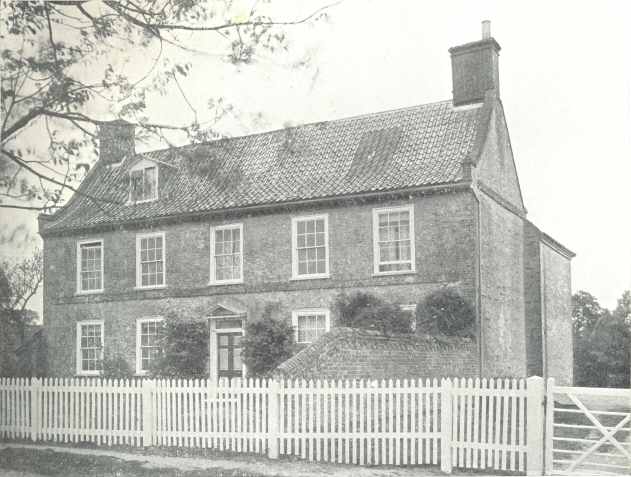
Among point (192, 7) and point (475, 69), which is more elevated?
point (475, 69)

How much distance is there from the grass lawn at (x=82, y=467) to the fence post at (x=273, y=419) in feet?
2.38

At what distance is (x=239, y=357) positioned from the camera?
55.1ft

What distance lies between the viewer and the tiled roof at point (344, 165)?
14.9m

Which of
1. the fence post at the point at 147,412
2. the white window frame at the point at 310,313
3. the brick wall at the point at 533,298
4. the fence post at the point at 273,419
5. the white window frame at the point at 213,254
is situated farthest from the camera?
the white window frame at the point at 213,254

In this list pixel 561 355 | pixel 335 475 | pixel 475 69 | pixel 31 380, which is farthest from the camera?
pixel 561 355

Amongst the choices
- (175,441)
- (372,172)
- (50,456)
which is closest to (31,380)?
(50,456)

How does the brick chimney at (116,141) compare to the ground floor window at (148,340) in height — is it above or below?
above

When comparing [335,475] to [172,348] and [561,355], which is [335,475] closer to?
[172,348]

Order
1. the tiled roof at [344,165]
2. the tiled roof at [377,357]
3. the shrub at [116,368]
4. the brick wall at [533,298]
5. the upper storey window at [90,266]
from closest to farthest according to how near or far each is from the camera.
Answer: the tiled roof at [377,357], the upper storey window at [90,266], the shrub at [116,368], the tiled roof at [344,165], the brick wall at [533,298]

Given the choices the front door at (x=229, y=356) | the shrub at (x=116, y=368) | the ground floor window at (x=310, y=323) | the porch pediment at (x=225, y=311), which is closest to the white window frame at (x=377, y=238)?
the ground floor window at (x=310, y=323)

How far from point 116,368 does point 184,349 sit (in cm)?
233

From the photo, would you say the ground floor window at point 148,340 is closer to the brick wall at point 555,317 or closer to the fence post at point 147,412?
the fence post at point 147,412

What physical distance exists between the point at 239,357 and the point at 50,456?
7385 mm

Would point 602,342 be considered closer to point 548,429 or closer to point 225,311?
point 548,429
